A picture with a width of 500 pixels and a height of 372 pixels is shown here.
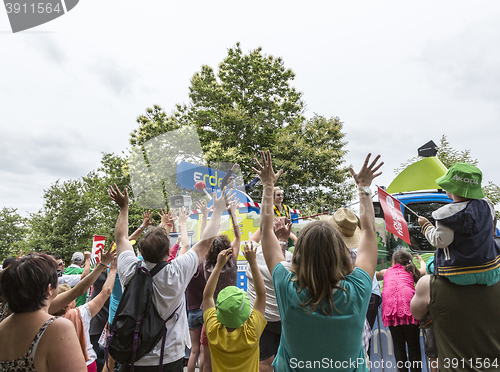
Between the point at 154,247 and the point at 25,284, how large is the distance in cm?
83

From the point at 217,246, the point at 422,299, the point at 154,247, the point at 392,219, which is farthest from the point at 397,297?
the point at 154,247

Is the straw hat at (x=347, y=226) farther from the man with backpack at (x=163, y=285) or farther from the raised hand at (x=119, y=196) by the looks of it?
the raised hand at (x=119, y=196)

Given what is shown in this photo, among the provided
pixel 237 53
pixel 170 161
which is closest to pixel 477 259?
pixel 170 161

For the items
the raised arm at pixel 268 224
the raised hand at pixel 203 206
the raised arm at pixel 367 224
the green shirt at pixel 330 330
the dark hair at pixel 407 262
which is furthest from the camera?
the dark hair at pixel 407 262

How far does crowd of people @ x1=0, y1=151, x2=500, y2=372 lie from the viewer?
61.6 inches

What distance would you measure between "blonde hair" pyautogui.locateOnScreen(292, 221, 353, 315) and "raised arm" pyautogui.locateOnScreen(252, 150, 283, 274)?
24 cm

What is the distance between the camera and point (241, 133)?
1809 centimetres

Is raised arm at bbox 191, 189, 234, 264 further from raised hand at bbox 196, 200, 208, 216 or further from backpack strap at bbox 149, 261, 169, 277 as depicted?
raised hand at bbox 196, 200, 208, 216

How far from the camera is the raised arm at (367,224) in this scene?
1761mm

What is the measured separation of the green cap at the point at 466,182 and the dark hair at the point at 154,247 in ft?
7.40

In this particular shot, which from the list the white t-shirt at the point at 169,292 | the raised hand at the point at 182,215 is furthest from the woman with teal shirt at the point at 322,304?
the raised hand at the point at 182,215

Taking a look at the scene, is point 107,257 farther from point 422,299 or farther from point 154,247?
point 422,299

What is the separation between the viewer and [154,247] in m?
Result: 2.34

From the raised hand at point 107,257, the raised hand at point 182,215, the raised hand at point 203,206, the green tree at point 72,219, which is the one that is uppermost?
the raised hand at point 203,206
